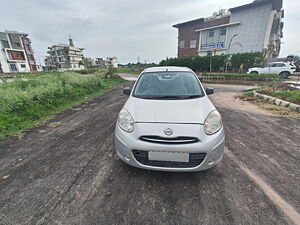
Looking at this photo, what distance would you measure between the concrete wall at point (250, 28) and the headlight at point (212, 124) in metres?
24.5

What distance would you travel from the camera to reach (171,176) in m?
1.99

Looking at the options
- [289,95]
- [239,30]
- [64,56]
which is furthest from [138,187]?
[64,56]

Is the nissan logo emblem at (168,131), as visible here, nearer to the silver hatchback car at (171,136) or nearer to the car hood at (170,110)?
the silver hatchback car at (171,136)

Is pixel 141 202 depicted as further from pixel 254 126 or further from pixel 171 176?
pixel 254 126

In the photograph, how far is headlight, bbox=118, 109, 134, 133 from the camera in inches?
73.4

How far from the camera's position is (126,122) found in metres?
1.95

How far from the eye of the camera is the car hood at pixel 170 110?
1824 millimetres

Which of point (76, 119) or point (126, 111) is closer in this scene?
point (126, 111)

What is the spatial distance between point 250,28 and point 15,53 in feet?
174

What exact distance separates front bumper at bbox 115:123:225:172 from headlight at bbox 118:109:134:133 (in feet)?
0.26

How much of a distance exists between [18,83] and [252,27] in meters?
27.1

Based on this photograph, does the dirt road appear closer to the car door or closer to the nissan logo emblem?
the nissan logo emblem

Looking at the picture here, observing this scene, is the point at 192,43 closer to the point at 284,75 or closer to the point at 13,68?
the point at 284,75

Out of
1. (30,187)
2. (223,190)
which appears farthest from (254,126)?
(30,187)
